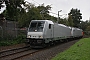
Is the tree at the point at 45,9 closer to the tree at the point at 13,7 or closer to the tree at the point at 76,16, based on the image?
the tree at the point at 13,7

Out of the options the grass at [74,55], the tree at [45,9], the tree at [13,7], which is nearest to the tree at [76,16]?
the tree at [45,9]

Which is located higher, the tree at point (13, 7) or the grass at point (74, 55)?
the tree at point (13, 7)

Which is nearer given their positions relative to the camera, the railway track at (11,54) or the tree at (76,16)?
the railway track at (11,54)

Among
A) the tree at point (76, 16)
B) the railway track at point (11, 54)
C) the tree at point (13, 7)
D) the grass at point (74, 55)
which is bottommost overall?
the railway track at point (11, 54)

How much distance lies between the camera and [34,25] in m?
20.7

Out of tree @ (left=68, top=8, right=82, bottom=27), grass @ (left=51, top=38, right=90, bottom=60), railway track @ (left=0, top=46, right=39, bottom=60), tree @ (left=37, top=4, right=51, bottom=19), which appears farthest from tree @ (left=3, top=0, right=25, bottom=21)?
tree @ (left=68, top=8, right=82, bottom=27)

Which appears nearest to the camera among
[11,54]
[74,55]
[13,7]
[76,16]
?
[74,55]

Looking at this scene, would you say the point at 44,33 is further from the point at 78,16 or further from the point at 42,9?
the point at 78,16

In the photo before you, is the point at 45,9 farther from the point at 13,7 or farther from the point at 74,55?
the point at 74,55

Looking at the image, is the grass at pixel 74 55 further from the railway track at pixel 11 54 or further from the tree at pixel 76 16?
the tree at pixel 76 16

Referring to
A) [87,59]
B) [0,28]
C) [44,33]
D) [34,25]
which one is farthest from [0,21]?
[87,59]

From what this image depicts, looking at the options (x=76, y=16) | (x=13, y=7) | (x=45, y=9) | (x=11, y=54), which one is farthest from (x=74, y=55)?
(x=76, y=16)

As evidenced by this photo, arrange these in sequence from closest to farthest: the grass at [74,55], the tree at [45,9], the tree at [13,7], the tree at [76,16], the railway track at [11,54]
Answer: the grass at [74,55], the railway track at [11,54], the tree at [13,7], the tree at [45,9], the tree at [76,16]

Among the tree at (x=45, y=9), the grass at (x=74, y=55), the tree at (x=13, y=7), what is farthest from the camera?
the tree at (x=45, y=9)
